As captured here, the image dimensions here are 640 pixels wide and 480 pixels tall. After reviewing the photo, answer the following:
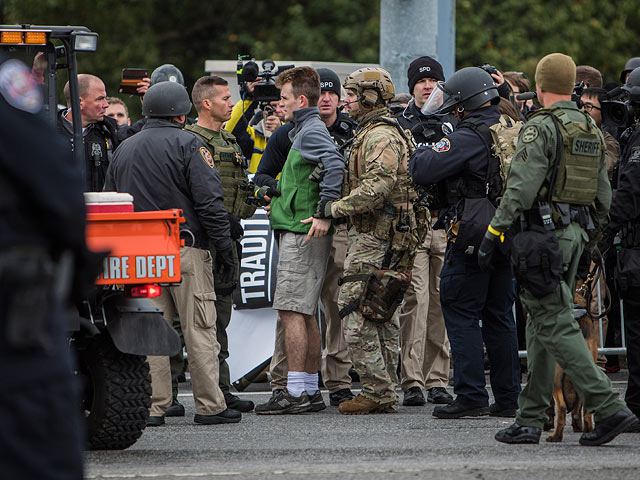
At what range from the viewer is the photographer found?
936 cm

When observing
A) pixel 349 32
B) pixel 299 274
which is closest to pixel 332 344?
pixel 299 274

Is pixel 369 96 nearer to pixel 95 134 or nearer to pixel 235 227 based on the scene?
pixel 235 227

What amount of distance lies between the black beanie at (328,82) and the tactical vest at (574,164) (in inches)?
110

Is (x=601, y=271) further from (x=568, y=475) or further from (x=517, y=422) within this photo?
(x=568, y=475)

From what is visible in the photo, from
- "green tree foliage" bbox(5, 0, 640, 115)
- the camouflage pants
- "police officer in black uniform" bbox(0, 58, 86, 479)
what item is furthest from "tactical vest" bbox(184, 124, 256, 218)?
"green tree foliage" bbox(5, 0, 640, 115)

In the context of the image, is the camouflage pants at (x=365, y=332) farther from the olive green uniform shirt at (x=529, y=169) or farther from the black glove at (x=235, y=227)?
the olive green uniform shirt at (x=529, y=169)

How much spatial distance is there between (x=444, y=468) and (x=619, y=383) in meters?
4.22

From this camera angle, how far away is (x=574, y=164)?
6137 mm

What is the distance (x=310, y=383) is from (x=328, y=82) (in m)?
2.26

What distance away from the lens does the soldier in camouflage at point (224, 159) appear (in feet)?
26.1

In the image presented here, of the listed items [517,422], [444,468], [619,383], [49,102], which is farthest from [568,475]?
[619,383]

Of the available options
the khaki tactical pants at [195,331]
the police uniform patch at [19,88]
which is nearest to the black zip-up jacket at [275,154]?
the khaki tactical pants at [195,331]

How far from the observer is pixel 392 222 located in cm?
769

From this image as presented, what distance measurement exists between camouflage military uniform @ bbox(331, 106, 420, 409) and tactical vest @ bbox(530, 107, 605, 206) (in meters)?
1.58
